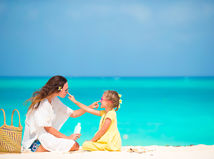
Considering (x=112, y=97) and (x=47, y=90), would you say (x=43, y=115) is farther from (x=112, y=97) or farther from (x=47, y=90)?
(x=112, y=97)

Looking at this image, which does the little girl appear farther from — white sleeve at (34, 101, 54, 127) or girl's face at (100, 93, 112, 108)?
white sleeve at (34, 101, 54, 127)


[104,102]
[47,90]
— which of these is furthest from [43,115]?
[104,102]

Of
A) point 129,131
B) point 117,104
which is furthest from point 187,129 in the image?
point 117,104

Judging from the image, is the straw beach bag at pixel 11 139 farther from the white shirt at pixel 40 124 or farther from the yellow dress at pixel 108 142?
the yellow dress at pixel 108 142

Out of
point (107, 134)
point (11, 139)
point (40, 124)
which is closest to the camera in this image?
point (11, 139)

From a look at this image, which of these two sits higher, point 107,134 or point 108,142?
point 107,134

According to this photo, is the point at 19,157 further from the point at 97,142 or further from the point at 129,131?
the point at 129,131

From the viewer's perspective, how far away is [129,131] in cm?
979

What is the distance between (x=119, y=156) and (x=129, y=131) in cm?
581

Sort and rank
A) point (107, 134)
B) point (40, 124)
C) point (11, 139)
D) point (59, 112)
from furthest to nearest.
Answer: point (59, 112) < point (107, 134) < point (40, 124) < point (11, 139)

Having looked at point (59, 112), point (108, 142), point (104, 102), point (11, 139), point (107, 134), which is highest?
point (104, 102)

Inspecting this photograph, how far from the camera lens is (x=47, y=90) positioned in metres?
4.51

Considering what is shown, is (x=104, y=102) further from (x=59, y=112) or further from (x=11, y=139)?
(x=11, y=139)

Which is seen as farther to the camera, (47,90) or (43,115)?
(47,90)
